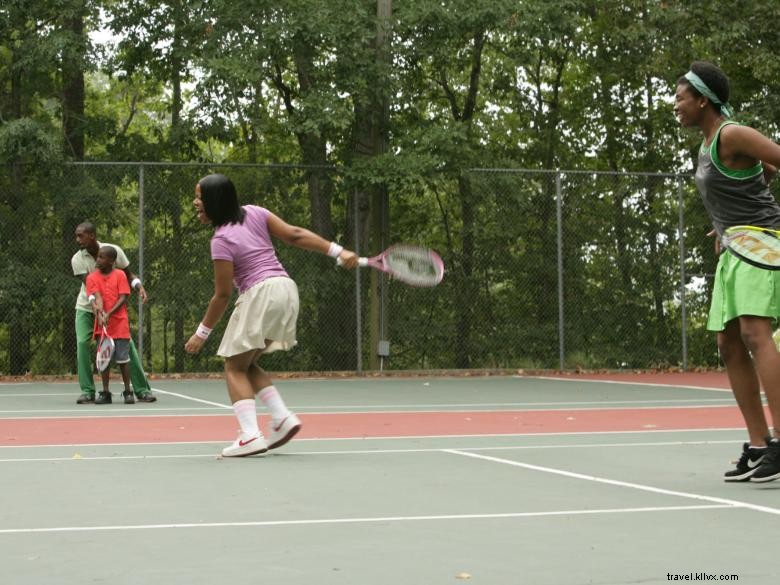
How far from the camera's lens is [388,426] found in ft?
38.7

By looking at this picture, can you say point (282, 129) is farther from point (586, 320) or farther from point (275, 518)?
point (275, 518)

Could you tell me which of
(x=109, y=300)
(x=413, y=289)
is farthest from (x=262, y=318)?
(x=413, y=289)

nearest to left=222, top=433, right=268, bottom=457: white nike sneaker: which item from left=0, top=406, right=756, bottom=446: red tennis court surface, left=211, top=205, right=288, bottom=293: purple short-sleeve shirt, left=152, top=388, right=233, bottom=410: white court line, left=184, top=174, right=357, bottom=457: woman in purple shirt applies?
left=184, top=174, right=357, bottom=457: woman in purple shirt

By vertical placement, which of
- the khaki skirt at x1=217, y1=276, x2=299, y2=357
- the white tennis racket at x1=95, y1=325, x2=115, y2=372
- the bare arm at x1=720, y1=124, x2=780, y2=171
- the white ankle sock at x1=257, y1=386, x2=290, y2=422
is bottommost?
the white ankle sock at x1=257, y1=386, x2=290, y2=422

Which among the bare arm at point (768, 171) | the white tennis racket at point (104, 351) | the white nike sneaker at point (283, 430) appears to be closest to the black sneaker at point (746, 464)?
the bare arm at point (768, 171)

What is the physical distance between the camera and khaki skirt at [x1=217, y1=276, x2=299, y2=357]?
A: 8.77 metres

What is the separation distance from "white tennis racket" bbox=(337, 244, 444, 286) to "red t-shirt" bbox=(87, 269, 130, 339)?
20.2ft

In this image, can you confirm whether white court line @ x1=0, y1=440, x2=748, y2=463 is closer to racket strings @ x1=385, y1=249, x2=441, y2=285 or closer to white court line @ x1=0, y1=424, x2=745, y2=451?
white court line @ x1=0, y1=424, x2=745, y2=451

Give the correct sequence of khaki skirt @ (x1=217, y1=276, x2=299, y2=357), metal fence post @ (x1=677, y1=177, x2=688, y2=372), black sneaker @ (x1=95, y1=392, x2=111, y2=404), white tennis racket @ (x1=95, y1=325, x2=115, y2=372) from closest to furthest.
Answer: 1. khaki skirt @ (x1=217, y1=276, x2=299, y2=357)
2. white tennis racket @ (x1=95, y1=325, x2=115, y2=372)
3. black sneaker @ (x1=95, y1=392, x2=111, y2=404)
4. metal fence post @ (x1=677, y1=177, x2=688, y2=372)

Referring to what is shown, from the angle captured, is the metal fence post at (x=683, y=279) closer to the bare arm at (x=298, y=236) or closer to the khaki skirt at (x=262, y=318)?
the bare arm at (x=298, y=236)

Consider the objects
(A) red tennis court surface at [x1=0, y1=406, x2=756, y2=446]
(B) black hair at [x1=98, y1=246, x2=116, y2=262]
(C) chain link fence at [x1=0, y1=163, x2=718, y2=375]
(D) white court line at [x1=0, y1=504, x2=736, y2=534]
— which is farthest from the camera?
(C) chain link fence at [x1=0, y1=163, x2=718, y2=375]

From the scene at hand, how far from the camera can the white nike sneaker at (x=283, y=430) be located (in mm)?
8938

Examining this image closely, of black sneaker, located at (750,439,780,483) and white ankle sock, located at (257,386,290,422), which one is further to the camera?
white ankle sock, located at (257,386,290,422)

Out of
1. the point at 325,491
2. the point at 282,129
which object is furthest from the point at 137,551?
the point at 282,129
